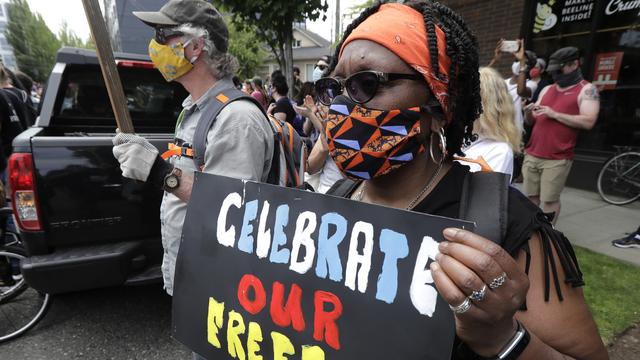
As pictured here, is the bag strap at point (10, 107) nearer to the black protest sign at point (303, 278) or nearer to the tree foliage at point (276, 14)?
the black protest sign at point (303, 278)

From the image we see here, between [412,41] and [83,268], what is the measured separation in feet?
8.70

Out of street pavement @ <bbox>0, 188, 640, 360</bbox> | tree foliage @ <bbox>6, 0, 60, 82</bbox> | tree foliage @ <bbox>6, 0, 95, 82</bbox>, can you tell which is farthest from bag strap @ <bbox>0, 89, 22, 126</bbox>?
tree foliage @ <bbox>6, 0, 60, 82</bbox>

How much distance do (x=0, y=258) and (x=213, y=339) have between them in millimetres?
3102

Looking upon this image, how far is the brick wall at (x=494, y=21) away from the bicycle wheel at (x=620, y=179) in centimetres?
229

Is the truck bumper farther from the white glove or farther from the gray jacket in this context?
the white glove

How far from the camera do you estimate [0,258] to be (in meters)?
3.20

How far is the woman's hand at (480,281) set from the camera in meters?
0.73

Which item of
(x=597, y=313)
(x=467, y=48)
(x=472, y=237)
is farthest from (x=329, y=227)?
(x=597, y=313)

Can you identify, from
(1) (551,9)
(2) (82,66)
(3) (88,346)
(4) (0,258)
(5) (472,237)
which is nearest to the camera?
(5) (472,237)

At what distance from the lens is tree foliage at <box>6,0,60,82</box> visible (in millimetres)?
49125

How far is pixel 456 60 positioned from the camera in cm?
111

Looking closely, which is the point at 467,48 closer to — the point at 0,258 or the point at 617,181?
the point at 0,258

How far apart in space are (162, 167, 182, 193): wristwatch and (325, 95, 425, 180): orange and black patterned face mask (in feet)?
2.96

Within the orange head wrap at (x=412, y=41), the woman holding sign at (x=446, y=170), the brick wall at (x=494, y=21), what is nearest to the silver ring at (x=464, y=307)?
the woman holding sign at (x=446, y=170)
